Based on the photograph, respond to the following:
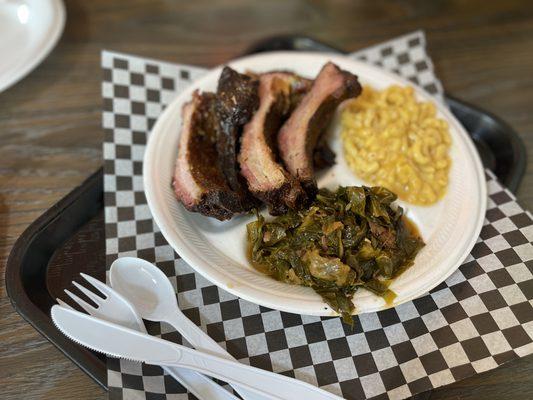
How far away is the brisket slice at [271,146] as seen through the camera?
2117mm

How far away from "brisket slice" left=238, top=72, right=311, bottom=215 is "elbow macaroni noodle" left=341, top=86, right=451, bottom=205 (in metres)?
0.35

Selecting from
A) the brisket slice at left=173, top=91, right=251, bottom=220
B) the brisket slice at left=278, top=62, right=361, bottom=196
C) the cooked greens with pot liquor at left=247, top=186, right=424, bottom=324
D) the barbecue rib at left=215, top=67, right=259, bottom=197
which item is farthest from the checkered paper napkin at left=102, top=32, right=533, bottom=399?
the brisket slice at left=278, top=62, right=361, bottom=196

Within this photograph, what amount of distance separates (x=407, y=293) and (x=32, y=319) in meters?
1.59

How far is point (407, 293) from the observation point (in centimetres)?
192

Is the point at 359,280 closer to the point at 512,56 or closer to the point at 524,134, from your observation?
the point at 524,134

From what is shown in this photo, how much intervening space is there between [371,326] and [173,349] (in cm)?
86

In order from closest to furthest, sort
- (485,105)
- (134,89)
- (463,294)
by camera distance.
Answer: (463,294)
(134,89)
(485,105)

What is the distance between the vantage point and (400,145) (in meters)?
2.41

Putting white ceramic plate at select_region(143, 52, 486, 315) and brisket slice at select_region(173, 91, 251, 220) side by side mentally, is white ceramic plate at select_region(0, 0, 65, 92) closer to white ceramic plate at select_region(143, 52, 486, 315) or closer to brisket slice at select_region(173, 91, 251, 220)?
white ceramic plate at select_region(143, 52, 486, 315)

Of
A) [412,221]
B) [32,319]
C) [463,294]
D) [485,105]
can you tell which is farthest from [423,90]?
[32,319]

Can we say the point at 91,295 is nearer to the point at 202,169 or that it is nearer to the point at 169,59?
the point at 202,169

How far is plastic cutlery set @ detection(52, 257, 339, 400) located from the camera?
1705 millimetres

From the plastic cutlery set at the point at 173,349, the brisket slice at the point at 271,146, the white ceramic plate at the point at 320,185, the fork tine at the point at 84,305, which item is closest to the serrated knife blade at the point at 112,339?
the plastic cutlery set at the point at 173,349

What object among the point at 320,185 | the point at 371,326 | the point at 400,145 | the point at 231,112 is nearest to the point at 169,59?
the point at 231,112
